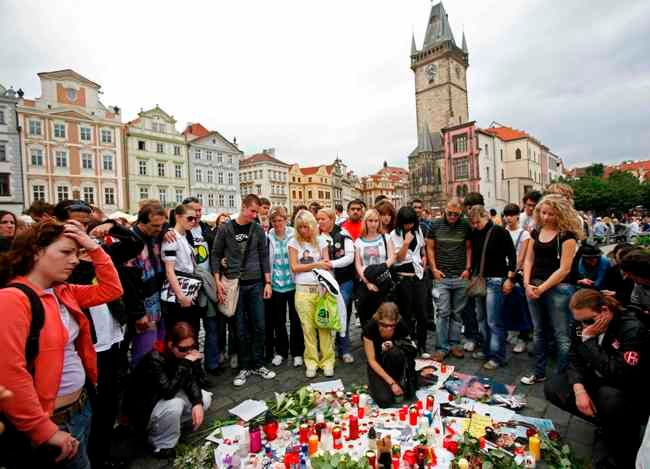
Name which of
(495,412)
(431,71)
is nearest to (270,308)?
(495,412)

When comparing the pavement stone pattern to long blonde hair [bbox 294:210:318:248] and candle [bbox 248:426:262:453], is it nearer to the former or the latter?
candle [bbox 248:426:262:453]

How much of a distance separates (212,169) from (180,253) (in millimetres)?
41079

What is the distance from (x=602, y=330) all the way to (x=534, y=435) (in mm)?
1082

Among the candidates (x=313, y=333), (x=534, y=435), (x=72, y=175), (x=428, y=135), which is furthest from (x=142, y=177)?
(x=428, y=135)

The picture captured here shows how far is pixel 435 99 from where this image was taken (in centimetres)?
6053

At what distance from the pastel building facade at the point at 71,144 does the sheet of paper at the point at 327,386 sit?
34.9 meters

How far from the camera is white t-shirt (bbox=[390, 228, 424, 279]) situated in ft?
16.2

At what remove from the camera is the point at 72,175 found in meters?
31.6

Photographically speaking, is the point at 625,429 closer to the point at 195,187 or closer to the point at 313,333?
the point at 313,333

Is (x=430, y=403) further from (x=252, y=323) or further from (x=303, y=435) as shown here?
(x=252, y=323)

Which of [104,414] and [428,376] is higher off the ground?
[104,414]

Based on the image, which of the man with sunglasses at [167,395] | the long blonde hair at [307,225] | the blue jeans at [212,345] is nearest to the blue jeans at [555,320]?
the long blonde hair at [307,225]

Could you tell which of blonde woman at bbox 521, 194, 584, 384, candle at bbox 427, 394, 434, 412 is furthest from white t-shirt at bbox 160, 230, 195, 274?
blonde woman at bbox 521, 194, 584, 384

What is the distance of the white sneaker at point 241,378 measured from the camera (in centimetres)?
433
